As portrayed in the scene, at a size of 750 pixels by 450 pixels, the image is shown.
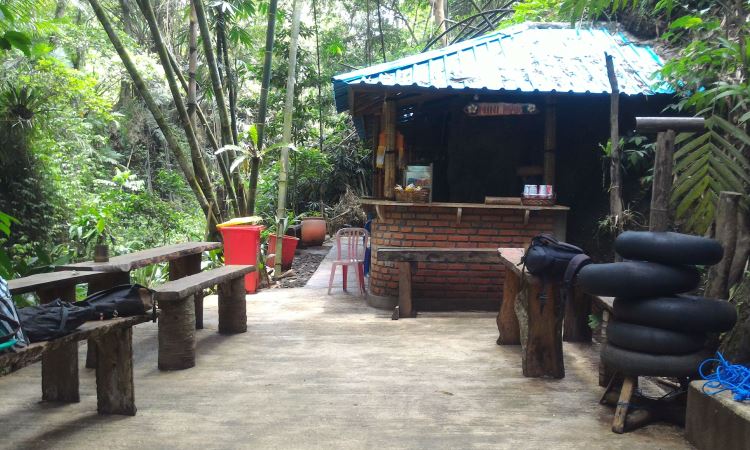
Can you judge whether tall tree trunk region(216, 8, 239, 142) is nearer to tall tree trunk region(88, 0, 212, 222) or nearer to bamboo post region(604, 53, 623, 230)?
tall tree trunk region(88, 0, 212, 222)

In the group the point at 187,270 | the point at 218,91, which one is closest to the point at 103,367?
the point at 187,270

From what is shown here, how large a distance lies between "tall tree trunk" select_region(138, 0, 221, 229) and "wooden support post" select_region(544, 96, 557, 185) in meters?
4.74

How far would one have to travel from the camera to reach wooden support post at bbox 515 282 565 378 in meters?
4.07

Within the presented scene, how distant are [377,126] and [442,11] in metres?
7.91

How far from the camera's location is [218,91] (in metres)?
8.90

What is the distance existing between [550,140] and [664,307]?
437 centimetres

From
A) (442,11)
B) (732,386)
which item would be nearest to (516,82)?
Answer: (732,386)

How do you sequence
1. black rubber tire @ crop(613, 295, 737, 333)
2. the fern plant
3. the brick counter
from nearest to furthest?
1. black rubber tire @ crop(613, 295, 737, 333)
2. the fern plant
3. the brick counter

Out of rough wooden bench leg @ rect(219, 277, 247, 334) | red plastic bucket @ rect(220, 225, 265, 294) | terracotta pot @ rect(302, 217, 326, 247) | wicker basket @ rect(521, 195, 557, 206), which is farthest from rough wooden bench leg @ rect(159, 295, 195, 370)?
terracotta pot @ rect(302, 217, 326, 247)

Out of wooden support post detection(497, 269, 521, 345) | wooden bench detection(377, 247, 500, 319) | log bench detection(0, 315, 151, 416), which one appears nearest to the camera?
log bench detection(0, 315, 151, 416)

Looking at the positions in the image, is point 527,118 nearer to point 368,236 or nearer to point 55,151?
point 368,236

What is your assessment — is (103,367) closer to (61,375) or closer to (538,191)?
(61,375)

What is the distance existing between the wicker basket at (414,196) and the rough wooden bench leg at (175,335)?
10.2ft

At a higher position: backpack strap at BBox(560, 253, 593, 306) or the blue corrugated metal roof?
the blue corrugated metal roof
